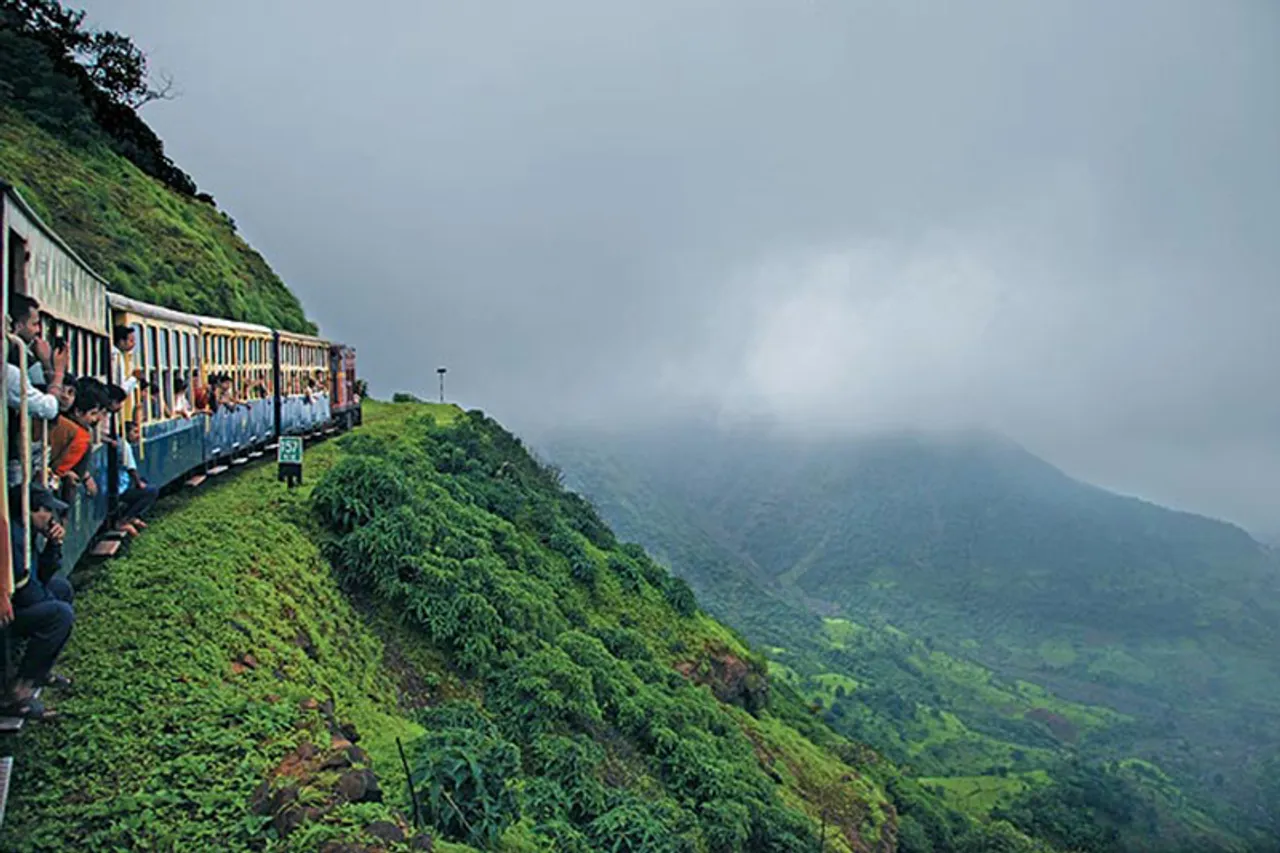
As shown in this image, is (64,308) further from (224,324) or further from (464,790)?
(224,324)

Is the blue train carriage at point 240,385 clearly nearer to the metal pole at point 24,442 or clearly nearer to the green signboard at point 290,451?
the green signboard at point 290,451

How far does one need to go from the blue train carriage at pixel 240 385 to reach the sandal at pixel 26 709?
9369 millimetres

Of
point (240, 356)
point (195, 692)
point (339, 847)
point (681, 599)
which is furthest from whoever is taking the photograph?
point (681, 599)

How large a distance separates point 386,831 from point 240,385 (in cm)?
1359

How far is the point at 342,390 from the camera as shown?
27797 millimetres

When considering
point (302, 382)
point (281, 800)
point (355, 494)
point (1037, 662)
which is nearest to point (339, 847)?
point (281, 800)

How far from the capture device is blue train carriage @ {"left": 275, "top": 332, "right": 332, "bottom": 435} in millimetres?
20359

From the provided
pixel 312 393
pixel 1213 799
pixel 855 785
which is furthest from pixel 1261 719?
pixel 312 393

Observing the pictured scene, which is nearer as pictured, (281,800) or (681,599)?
(281,800)

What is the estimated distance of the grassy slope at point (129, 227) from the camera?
2772 centimetres

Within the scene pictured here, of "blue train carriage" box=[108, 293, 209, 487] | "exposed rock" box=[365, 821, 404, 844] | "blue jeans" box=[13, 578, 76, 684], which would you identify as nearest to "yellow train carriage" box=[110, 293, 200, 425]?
"blue train carriage" box=[108, 293, 209, 487]

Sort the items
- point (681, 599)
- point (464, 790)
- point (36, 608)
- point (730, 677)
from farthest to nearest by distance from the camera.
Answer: point (681, 599) < point (730, 677) < point (464, 790) < point (36, 608)

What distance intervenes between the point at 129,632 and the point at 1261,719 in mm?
161281

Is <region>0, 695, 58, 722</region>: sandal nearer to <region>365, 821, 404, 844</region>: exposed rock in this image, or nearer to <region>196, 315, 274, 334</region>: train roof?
<region>365, 821, 404, 844</region>: exposed rock
